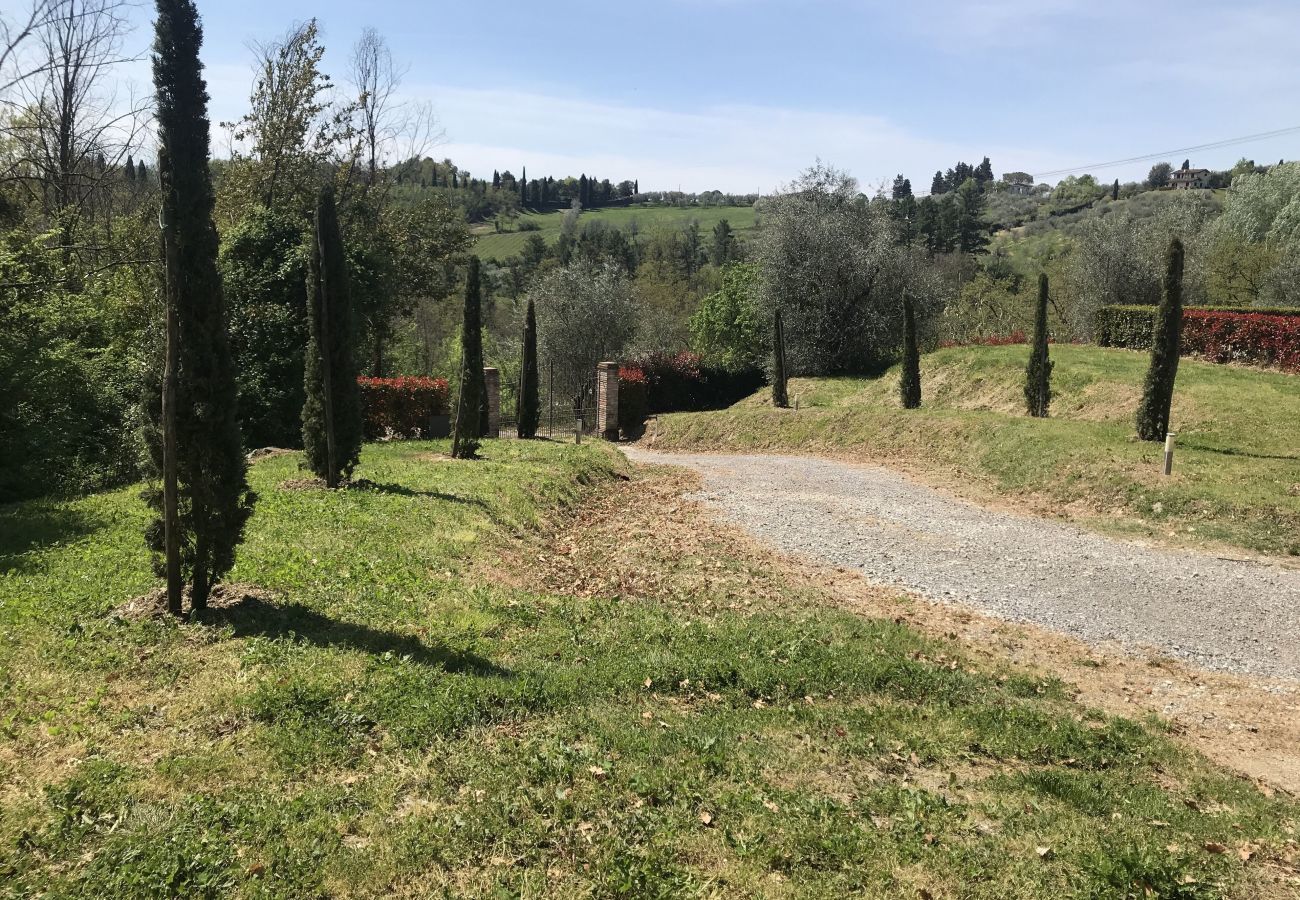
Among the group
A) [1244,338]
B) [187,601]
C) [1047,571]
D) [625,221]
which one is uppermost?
[625,221]

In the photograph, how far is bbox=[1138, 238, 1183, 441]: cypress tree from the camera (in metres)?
15.8

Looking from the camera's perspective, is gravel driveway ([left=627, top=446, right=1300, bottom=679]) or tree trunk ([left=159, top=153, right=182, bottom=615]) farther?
gravel driveway ([left=627, top=446, right=1300, bottom=679])

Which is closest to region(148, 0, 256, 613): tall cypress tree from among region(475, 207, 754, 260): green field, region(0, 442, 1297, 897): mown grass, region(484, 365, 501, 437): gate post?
region(0, 442, 1297, 897): mown grass

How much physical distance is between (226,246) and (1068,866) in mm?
22539

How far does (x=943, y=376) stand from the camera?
28375 mm

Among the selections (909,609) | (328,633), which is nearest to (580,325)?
(909,609)

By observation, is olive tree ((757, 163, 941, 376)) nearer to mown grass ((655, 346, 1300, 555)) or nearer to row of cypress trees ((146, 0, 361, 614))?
mown grass ((655, 346, 1300, 555))

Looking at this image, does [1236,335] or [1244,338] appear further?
[1236,335]

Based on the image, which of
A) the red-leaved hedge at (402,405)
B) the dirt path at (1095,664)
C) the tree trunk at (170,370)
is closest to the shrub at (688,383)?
the red-leaved hedge at (402,405)

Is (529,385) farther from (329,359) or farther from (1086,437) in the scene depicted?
(1086,437)

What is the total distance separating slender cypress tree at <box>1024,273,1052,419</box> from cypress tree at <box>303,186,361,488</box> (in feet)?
56.6

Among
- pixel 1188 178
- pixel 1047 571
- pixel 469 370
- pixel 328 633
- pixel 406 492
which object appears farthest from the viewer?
pixel 1188 178

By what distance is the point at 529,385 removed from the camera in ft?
75.4

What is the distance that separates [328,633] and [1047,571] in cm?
931
